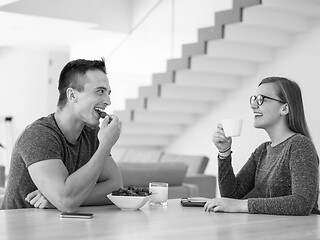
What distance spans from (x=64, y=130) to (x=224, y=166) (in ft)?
2.47

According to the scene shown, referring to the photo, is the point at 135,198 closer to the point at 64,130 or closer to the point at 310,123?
the point at 64,130

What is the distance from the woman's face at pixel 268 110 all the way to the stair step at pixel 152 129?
667 cm

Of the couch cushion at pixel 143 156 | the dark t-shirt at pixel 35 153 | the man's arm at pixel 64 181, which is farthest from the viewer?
the couch cushion at pixel 143 156

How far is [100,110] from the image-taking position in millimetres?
2572

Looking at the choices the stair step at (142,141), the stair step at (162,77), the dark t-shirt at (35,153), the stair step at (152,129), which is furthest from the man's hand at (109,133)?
the stair step at (142,141)

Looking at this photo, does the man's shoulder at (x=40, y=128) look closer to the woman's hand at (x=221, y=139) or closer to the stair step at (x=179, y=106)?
the woman's hand at (x=221, y=139)

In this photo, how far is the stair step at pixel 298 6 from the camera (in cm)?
713

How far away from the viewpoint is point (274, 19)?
296 inches

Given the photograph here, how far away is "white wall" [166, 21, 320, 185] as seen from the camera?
25.1ft

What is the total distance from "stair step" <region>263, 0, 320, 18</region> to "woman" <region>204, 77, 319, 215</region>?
4450 millimetres

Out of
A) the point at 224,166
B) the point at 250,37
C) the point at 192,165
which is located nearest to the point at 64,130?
the point at 224,166

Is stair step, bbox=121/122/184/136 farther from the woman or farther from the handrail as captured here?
the woman

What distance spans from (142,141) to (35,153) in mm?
7486

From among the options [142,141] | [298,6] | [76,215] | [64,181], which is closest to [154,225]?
[76,215]
